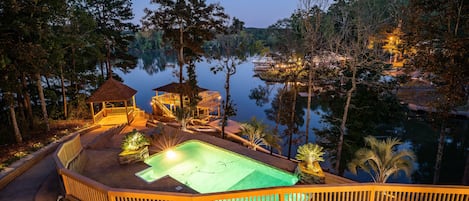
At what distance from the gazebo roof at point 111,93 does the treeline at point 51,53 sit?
229cm

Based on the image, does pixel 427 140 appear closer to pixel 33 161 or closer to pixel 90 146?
pixel 90 146

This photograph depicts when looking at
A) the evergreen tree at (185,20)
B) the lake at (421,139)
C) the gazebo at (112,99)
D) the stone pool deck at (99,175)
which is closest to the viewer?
the stone pool deck at (99,175)

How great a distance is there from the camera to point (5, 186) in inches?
272

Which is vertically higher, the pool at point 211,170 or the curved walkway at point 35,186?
the curved walkway at point 35,186

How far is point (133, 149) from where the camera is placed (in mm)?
8414

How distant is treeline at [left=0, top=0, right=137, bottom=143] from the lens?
354 inches

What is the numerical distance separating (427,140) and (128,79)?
154 feet

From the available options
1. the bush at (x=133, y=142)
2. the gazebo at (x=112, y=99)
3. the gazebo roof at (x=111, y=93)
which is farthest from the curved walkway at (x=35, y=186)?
the gazebo roof at (x=111, y=93)

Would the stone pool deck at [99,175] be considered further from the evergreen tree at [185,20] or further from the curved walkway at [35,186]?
the evergreen tree at [185,20]

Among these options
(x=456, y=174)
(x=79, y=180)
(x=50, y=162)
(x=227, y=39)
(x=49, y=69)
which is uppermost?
(x=227, y=39)

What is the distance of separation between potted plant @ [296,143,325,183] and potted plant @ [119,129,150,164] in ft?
17.4

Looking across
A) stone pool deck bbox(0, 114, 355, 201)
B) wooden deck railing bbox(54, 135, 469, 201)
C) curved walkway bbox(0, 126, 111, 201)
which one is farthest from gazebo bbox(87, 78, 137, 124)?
wooden deck railing bbox(54, 135, 469, 201)

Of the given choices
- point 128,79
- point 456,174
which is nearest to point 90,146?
point 456,174

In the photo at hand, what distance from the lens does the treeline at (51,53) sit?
29.5ft
